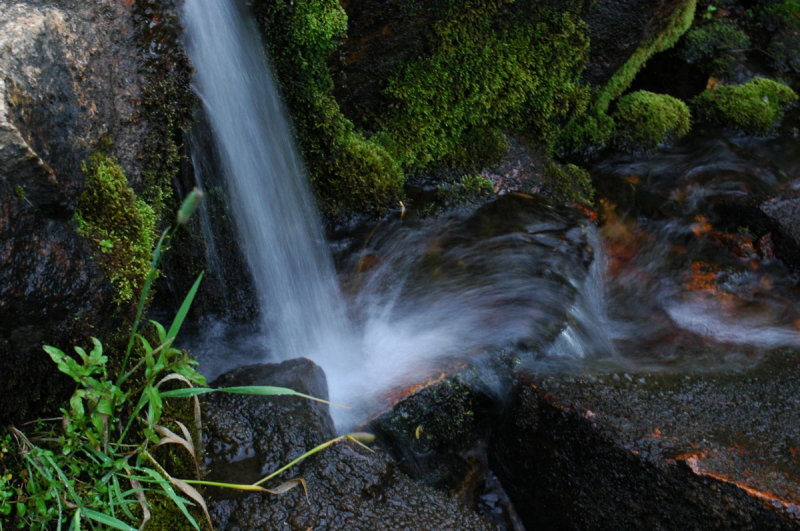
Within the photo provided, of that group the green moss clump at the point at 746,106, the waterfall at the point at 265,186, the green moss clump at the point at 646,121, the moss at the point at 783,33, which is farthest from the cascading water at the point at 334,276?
the moss at the point at 783,33

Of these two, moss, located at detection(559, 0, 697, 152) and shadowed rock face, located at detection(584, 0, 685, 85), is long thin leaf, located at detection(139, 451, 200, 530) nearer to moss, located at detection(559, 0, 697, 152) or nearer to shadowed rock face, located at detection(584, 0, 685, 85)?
moss, located at detection(559, 0, 697, 152)

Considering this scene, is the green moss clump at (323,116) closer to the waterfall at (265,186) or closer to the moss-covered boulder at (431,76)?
the moss-covered boulder at (431,76)

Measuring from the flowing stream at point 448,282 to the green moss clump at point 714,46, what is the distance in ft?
7.58

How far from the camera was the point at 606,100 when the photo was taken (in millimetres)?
5832

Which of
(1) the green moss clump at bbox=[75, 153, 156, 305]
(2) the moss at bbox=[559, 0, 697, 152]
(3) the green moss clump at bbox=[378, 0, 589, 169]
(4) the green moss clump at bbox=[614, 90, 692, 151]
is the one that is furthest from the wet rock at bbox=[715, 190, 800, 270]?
(1) the green moss clump at bbox=[75, 153, 156, 305]

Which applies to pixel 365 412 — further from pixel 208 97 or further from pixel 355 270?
pixel 208 97

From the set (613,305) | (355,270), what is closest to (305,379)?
(355,270)

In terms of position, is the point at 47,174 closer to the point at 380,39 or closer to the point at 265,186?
the point at 265,186

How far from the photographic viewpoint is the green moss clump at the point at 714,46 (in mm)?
6676

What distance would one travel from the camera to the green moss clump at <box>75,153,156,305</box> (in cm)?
274

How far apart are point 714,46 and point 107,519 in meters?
7.11

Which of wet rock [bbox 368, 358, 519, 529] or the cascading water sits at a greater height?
the cascading water

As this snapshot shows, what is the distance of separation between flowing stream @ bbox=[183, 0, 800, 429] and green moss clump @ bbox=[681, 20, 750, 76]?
7.58 feet

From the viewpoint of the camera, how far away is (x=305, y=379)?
303cm
